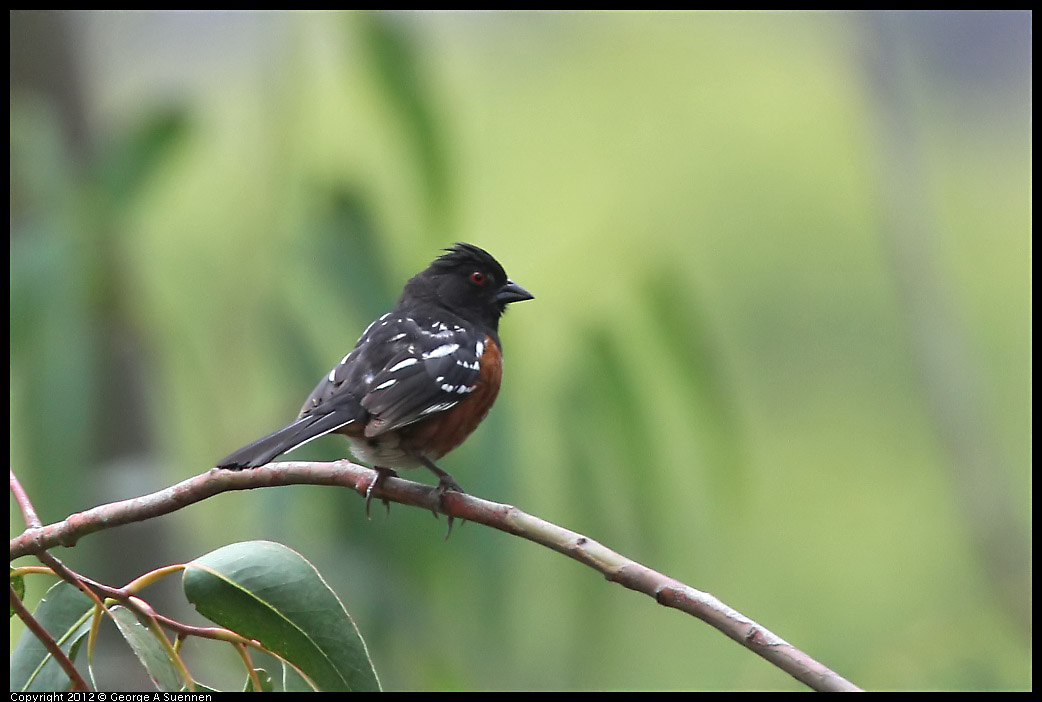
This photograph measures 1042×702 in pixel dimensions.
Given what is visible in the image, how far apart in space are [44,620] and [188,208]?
13.7 feet

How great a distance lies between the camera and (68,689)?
2.26m

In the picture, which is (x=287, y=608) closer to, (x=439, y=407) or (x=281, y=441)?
(x=281, y=441)

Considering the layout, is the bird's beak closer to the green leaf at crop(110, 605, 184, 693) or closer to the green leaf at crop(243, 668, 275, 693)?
the green leaf at crop(243, 668, 275, 693)

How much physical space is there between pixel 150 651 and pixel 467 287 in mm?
2013

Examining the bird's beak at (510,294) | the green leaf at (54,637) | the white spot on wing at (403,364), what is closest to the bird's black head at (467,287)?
the bird's beak at (510,294)

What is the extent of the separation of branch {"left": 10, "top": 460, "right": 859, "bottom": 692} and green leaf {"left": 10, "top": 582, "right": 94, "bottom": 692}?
256mm

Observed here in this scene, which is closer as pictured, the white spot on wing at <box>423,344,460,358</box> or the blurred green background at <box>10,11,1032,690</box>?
the white spot on wing at <box>423,344,460,358</box>

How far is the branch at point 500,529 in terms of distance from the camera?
174cm

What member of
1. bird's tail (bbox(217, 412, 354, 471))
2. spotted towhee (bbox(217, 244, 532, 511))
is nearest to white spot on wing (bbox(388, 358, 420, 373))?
spotted towhee (bbox(217, 244, 532, 511))

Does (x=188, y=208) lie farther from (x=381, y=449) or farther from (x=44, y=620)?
(x=44, y=620)

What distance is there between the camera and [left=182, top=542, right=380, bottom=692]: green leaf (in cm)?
222

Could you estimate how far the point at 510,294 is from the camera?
3875mm

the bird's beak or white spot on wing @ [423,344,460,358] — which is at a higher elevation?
the bird's beak
